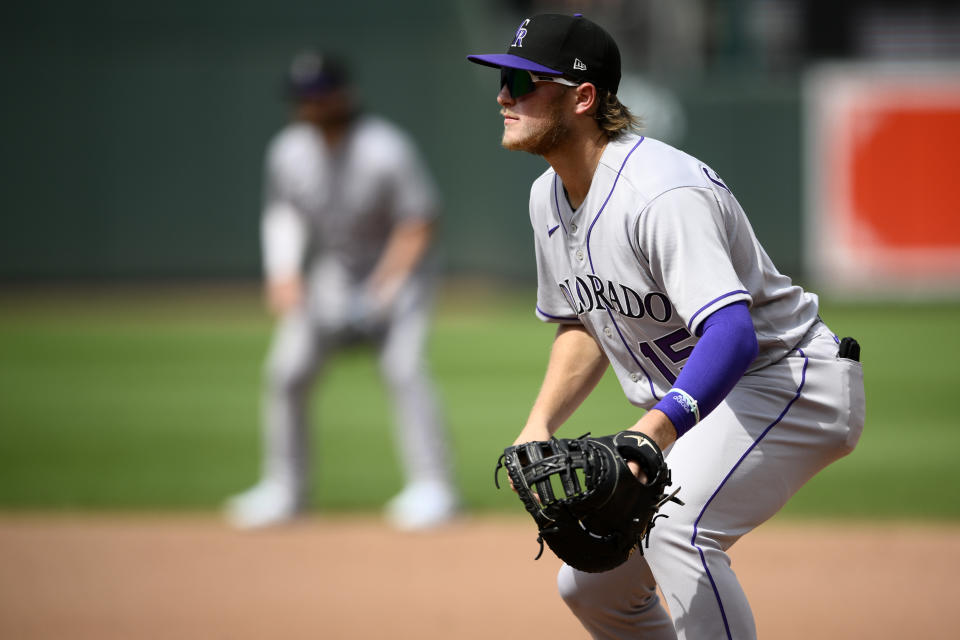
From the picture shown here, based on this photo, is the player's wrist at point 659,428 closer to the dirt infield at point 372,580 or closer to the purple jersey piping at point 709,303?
the purple jersey piping at point 709,303

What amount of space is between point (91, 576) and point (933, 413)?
6160 millimetres

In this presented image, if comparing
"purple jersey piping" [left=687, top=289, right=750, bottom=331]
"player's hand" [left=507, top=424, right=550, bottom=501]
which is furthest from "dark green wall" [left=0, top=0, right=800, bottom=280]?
"purple jersey piping" [left=687, top=289, right=750, bottom=331]

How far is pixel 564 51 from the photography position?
2855 mm

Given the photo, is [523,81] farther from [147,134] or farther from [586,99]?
[147,134]

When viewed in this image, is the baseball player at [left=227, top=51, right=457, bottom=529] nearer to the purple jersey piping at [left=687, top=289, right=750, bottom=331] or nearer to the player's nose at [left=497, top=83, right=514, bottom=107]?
the player's nose at [left=497, top=83, right=514, bottom=107]

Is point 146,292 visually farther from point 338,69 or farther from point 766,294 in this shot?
point 766,294

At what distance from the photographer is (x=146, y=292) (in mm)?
18422

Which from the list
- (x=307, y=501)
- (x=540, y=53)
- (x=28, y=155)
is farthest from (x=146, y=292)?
(x=540, y=53)

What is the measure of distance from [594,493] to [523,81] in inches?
40.0

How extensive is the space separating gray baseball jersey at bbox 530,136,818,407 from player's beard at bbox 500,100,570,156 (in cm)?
13

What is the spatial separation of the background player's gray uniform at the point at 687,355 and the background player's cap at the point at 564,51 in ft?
0.65

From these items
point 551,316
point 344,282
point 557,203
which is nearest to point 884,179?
point 344,282

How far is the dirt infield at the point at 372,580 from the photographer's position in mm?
4363

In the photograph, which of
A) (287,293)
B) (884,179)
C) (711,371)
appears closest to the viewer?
(711,371)
